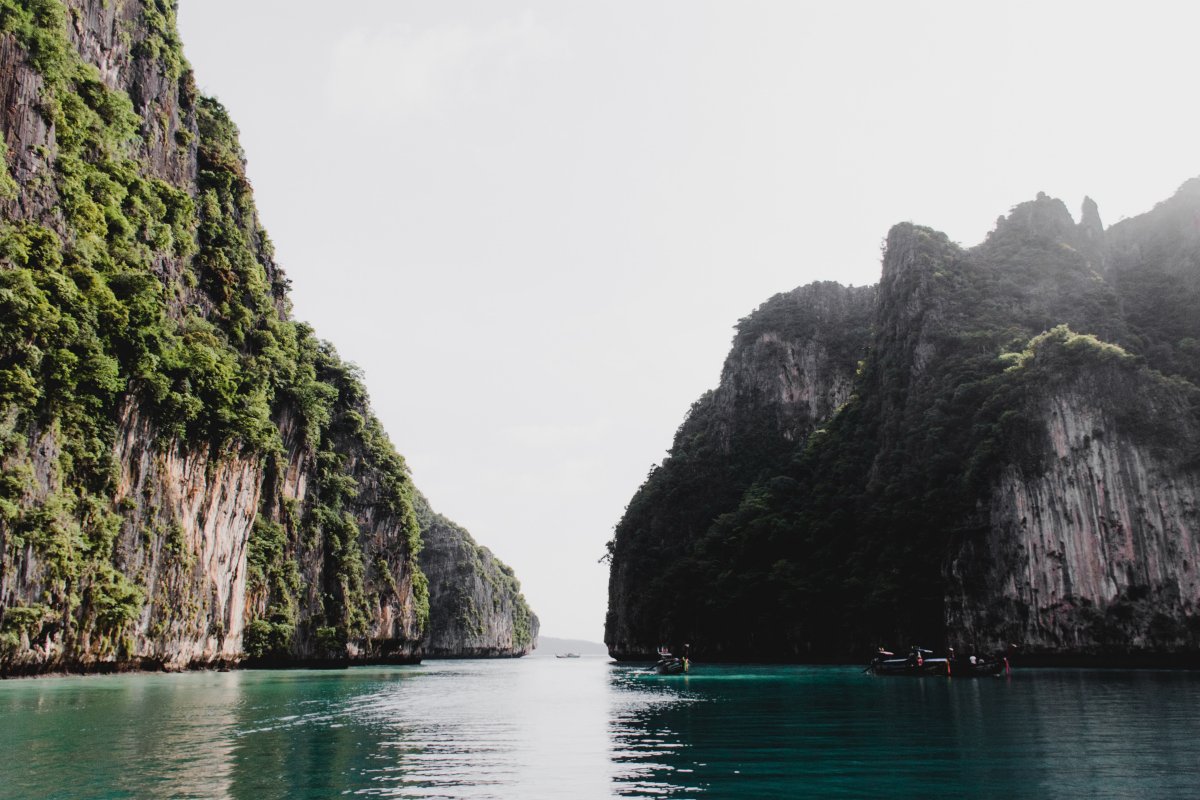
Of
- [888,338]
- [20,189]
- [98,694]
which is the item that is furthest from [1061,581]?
[20,189]

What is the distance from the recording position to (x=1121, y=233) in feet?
264

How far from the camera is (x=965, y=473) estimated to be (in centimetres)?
5562

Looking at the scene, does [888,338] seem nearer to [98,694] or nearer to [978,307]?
[978,307]

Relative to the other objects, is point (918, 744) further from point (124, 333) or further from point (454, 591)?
point (454, 591)

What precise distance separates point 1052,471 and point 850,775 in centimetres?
4631

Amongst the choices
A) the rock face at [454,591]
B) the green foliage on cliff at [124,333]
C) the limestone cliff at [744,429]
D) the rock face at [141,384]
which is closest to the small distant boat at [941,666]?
the rock face at [141,384]

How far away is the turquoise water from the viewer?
11933 millimetres

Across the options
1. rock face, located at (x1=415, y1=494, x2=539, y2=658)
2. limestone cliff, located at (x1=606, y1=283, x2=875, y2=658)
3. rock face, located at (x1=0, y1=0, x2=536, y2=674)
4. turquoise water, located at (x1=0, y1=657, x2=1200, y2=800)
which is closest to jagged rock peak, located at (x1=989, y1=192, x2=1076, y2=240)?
limestone cliff, located at (x1=606, y1=283, x2=875, y2=658)

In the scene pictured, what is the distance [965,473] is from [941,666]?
55.5 feet

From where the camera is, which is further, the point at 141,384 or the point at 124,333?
the point at 141,384

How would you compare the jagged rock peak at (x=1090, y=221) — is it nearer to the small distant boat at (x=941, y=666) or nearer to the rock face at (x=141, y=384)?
the small distant boat at (x=941, y=666)

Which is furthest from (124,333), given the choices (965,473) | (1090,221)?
(1090,221)

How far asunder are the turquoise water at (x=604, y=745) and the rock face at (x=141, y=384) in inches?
238

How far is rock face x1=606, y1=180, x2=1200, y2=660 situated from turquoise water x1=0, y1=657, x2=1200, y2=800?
20.9m
